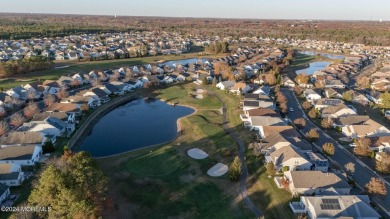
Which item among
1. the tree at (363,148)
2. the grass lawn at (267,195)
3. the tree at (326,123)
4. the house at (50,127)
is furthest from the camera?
the tree at (326,123)

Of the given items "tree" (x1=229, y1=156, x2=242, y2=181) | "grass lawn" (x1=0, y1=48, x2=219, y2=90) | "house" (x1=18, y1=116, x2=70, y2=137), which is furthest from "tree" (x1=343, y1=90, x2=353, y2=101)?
"grass lawn" (x1=0, y1=48, x2=219, y2=90)

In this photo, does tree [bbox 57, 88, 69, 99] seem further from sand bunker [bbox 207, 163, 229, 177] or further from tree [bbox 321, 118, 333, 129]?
tree [bbox 321, 118, 333, 129]

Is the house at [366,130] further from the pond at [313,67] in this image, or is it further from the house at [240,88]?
the pond at [313,67]

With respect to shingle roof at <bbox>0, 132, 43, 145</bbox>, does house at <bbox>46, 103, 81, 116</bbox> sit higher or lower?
higher

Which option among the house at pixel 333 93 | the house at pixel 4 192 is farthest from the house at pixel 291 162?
the house at pixel 333 93

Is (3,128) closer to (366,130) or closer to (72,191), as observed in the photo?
(72,191)

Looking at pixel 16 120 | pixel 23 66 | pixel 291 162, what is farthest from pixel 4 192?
pixel 23 66
